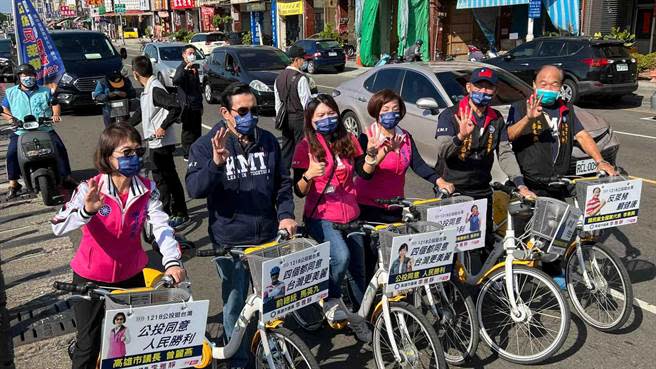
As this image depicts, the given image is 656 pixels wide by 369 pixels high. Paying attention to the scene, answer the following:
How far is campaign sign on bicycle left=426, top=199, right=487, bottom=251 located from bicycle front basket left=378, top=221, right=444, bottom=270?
106mm

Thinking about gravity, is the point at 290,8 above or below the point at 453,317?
above

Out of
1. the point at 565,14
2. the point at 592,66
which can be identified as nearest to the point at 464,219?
the point at 592,66

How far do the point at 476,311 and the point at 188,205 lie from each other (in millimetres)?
5004

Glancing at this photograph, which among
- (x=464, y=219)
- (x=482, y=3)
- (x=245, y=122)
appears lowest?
(x=464, y=219)

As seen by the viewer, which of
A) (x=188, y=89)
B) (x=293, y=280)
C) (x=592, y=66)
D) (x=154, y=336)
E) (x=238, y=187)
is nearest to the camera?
(x=154, y=336)

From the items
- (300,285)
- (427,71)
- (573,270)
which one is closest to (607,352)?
(573,270)

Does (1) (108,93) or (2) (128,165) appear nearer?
(2) (128,165)

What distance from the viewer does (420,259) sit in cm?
338

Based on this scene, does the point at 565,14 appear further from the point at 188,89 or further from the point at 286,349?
the point at 286,349

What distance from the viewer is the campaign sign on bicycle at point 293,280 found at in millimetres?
2955

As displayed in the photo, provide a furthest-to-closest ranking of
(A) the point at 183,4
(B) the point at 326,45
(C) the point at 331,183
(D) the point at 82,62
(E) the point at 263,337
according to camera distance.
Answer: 1. (A) the point at 183,4
2. (B) the point at 326,45
3. (D) the point at 82,62
4. (C) the point at 331,183
5. (E) the point at 263,337

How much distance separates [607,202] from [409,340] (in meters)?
1.70

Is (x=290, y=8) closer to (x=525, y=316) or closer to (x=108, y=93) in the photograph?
(x=108, y=93)

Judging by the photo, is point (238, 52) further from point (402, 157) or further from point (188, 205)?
point (402, 157)
